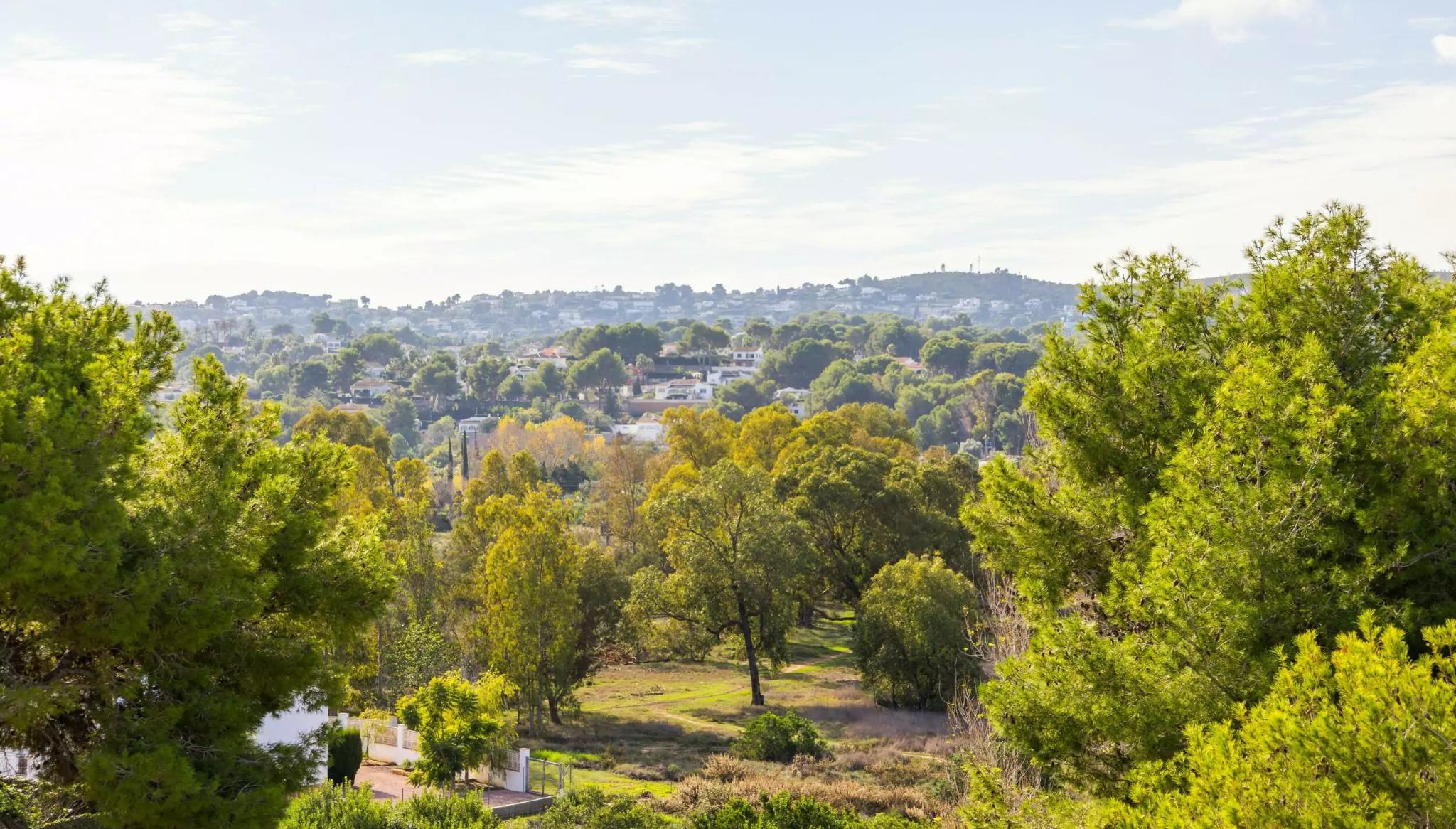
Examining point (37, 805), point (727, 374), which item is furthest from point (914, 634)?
point (727, 374)

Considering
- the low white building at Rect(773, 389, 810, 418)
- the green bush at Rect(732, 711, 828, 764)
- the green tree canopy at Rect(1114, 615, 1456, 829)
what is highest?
the green tree canopy at Rect(1114, 615, 1456, 829)

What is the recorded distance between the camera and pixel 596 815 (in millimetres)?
16516

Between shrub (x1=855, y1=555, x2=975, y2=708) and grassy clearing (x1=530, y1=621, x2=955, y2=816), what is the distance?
0.77 meters

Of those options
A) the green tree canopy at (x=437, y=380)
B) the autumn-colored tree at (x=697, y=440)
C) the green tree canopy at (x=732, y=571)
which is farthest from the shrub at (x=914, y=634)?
the green tree canopy at (x=437, y=380)

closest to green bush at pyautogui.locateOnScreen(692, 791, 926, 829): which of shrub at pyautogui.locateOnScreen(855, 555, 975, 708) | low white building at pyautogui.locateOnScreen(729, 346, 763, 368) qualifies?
shrub at pyautogui.locateOnScreen(855, 555, 975, 708)

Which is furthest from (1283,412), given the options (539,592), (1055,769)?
(539,592)

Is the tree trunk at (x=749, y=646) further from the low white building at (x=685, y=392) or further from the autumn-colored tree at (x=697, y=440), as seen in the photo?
the low white building at (x=685, y=392)

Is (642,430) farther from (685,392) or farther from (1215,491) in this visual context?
(1215,491)

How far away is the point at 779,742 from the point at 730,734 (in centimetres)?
434

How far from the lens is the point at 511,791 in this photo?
22078 mm

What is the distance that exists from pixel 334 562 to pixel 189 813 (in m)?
3.05

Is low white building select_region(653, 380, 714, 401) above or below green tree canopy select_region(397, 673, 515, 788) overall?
above

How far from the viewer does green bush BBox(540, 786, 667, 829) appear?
53.6 feet

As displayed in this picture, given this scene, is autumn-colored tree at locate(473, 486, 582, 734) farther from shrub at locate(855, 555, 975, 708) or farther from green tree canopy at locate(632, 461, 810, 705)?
shrub at locate(855, 555, 975, 708)
